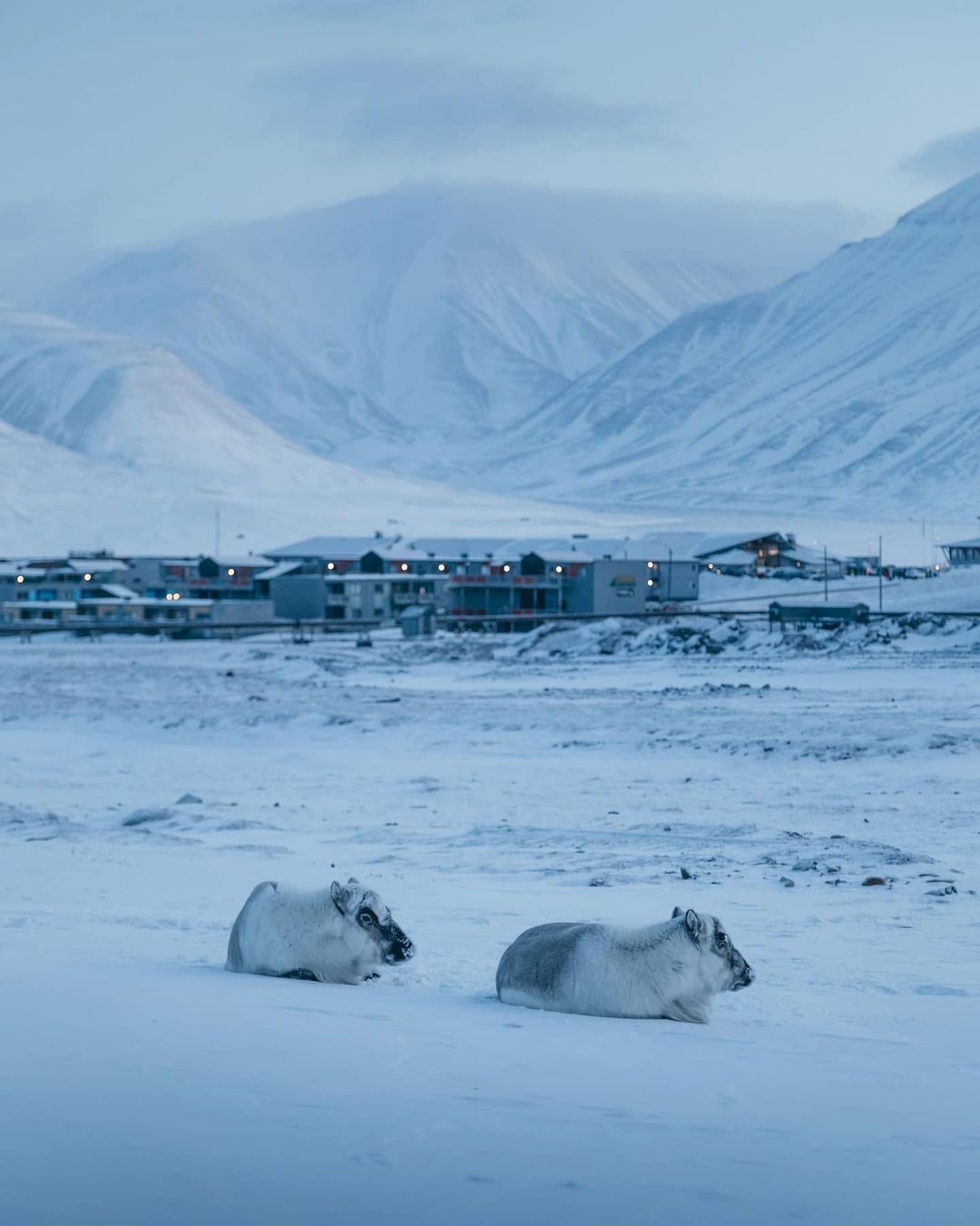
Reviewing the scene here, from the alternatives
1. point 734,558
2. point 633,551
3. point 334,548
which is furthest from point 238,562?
point 734,558

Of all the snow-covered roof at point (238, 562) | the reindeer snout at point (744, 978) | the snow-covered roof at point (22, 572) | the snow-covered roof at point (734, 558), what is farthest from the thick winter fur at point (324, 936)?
the snow-covered roof at point (734, 558)

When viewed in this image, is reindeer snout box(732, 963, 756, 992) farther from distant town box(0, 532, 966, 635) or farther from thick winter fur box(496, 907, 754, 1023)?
distant town box(0, 532, 966, 635)

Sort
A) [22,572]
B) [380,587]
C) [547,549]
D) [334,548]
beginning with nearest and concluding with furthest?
[380,587]
[547,549]
[22,572]
[334,548]

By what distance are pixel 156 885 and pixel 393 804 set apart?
24.9 feet

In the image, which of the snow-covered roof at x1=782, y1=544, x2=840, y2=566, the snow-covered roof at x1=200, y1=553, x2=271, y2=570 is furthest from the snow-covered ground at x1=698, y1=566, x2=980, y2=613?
the snow-covered roof at x1=200, y1=553, x2=271, y2=570

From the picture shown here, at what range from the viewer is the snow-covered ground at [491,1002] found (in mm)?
5812

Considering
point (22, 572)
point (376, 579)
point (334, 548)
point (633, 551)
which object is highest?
point (334, 548)

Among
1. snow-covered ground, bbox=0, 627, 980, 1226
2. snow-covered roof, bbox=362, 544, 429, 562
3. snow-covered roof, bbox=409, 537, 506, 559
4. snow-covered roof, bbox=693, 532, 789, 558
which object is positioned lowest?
snow-covered ground, bbox=0, 627, 980, 1226

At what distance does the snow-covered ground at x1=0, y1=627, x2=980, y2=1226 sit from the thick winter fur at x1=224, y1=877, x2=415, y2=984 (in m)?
0.24

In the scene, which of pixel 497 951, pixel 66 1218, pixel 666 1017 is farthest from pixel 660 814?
pixel 66 1218

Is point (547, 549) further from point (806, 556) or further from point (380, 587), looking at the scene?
point (806, 556)

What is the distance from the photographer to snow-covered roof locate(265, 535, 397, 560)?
395 ft

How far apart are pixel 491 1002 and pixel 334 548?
11591cm

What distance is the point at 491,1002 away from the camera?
8953mm
